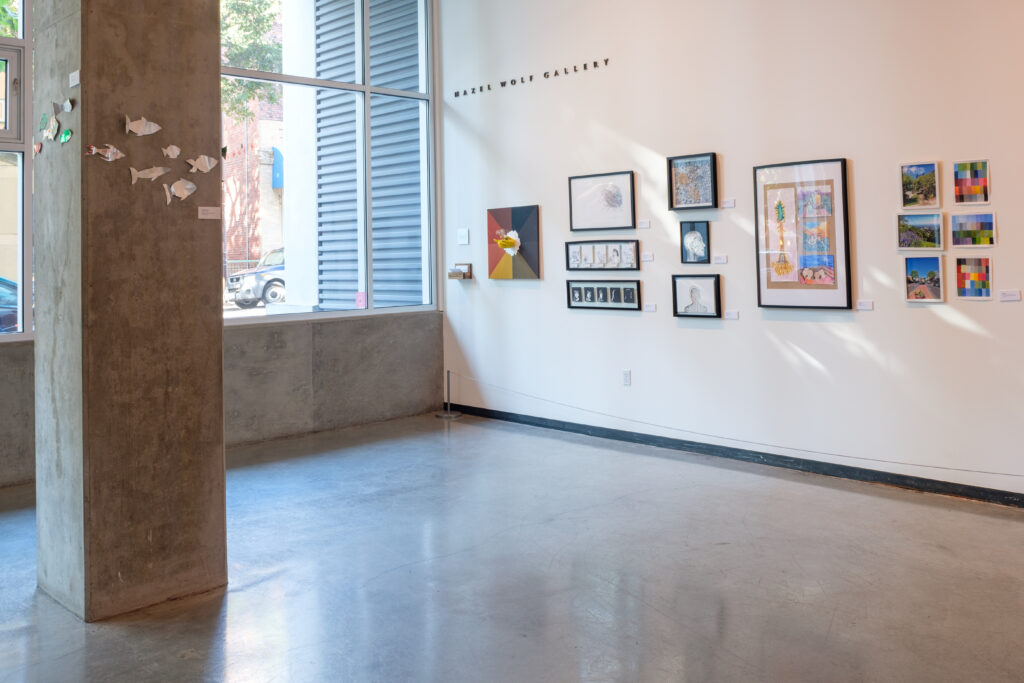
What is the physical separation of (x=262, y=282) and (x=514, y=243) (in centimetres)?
213

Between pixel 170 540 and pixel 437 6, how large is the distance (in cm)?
594

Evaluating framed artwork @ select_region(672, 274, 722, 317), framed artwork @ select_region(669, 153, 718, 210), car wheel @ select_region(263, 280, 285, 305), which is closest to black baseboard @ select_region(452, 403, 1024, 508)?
framed artwork @ select_region(672, 274, 722, 317)

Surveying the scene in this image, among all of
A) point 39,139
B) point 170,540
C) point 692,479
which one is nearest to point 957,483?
point 692,479

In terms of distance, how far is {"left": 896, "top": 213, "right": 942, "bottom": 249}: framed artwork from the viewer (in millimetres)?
4969

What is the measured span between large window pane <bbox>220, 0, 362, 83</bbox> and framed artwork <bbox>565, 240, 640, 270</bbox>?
251 centimetres

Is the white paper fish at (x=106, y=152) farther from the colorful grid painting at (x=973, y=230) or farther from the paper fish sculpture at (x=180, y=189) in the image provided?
the colorful grid painting at (x=973, y=230)

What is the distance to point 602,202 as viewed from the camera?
6645mm

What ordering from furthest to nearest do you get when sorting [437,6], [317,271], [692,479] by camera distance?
[437,6]
[317,271]
[692,479]

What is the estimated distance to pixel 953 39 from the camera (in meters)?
4.86

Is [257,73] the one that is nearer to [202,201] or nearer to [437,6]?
[437,6]

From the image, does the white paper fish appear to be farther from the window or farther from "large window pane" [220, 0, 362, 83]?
"large window pane" [220, 0, 362, 83]

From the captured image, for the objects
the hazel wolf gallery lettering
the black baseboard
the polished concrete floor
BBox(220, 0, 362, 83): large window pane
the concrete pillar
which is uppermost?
BBox(220, 0, 362, 83): large window pane

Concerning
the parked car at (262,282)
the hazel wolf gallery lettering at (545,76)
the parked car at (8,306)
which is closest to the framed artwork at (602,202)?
the hazel wolf gallery lettering at (545,76)

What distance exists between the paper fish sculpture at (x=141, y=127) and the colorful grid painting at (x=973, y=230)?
4.28 meters
